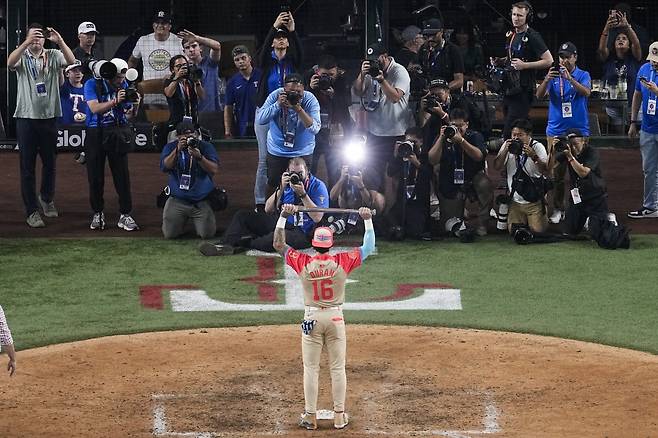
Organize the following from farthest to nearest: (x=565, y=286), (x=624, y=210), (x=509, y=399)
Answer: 1. (x=624, y=210)
2. (x=565, y=286)
3. (x=509, y=399)

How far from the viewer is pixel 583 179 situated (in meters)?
15.8

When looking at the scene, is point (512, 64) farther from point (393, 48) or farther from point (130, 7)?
point (130, 7)

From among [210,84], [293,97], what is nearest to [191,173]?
[293,97]

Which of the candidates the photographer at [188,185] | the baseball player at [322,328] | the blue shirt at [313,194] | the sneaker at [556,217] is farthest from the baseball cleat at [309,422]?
the sneaker at [556,217]

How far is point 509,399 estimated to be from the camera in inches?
412

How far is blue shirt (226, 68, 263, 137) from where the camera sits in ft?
61.4

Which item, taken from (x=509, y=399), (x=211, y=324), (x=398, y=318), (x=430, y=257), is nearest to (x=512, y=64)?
(x=430, y=257)

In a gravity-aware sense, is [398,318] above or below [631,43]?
below

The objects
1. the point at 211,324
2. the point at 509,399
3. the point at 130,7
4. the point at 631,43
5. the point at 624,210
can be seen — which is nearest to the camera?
the point at 509,399

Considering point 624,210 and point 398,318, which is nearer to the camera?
point 398,318

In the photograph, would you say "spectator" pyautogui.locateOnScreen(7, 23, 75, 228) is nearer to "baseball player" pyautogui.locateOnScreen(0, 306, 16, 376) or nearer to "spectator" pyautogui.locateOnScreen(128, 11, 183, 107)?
"spectator" pyautogui.locateOnScreen(128, 11, 183, 107)

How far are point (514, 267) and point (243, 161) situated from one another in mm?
7804

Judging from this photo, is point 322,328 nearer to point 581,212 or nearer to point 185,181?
point 185,181

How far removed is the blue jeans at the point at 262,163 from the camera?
16203 mm
